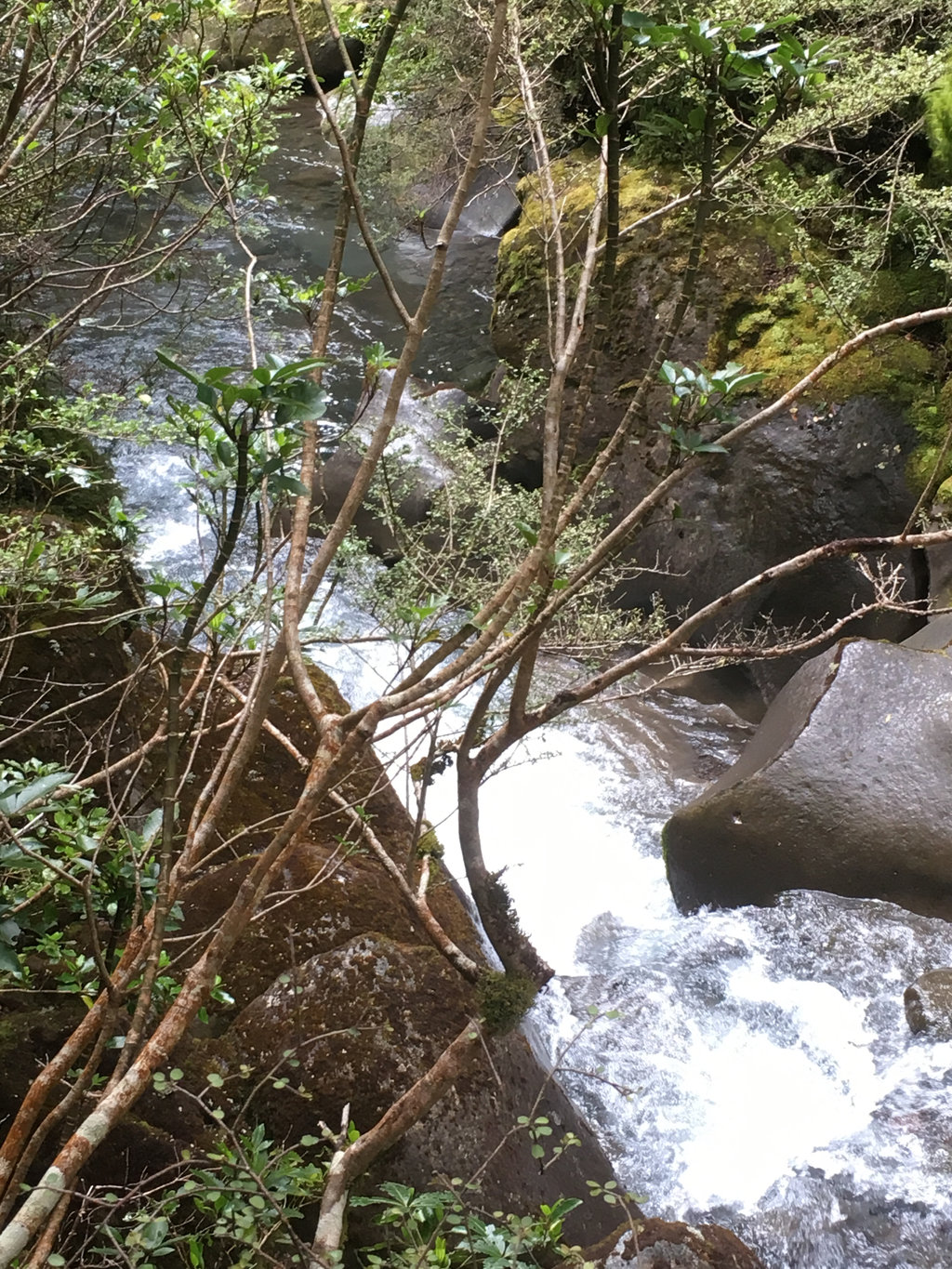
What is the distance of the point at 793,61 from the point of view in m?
1.76

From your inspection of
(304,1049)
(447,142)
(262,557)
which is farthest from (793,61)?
(447,142)

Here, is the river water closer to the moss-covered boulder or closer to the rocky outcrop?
the rocky outcrop

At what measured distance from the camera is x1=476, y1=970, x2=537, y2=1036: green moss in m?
2.14

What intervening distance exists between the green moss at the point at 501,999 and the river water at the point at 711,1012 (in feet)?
0.53

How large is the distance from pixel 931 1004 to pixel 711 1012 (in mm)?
1036

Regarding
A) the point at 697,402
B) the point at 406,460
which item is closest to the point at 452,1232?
the point at 697,402

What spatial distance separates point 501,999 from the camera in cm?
214

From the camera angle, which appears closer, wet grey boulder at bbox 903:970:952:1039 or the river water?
the river water

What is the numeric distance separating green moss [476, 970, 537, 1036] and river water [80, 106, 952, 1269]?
0.16 metres

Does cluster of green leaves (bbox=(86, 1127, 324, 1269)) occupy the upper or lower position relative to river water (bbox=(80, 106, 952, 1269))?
upper

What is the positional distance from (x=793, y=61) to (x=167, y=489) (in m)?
7.02

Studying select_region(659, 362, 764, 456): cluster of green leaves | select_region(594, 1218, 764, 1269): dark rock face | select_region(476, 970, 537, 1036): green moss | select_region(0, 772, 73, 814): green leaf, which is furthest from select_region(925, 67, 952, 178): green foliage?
select_region(0, 772, 73, 814): green leaf

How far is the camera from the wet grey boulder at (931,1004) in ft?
13.6

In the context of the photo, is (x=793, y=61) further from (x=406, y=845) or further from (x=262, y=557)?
(x=406, y=845)
